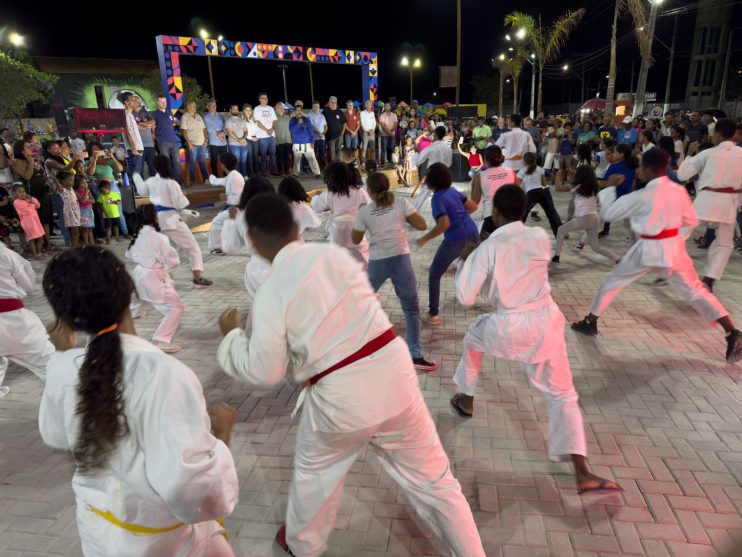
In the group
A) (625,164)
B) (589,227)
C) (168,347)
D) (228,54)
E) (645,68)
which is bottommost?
(168,347)

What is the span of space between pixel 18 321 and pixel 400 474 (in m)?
3.49

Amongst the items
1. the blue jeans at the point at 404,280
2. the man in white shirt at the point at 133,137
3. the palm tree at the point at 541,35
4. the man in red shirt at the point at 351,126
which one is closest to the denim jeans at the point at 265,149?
the man in red shirt at the point at 351,126

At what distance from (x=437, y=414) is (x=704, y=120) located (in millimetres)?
13395

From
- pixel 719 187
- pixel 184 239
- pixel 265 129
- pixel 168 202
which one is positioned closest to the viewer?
pixel 719 187

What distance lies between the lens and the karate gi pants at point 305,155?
14.3 meters

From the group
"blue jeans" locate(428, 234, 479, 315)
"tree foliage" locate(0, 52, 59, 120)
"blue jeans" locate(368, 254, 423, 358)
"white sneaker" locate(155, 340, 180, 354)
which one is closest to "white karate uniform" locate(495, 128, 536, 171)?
"blue jeans" locate(428, 234, 479, 315)

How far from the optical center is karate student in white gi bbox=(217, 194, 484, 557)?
1.96 meters

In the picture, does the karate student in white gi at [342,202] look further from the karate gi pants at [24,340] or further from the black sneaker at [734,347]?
the black sneaker at [734,347]

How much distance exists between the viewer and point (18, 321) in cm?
402

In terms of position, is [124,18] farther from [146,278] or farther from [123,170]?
[146,278]

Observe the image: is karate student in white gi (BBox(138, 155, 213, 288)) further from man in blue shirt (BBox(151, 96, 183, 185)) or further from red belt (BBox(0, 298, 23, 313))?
man in blue shirt (BBox(151, 96, 183, 185))

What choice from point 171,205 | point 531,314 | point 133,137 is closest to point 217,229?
point 171,205

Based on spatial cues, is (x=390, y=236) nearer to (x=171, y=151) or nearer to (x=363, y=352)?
(x=363, y=352)

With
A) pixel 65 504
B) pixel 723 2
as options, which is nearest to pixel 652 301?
pixel 65 504
